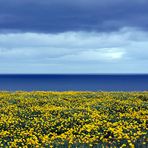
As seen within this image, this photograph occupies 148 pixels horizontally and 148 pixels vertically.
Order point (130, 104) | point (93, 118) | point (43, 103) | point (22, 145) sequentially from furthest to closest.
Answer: point (43, 103) → point (130, 104) → point (93, 118) → point (22, 145)

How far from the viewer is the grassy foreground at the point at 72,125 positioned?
13211mm

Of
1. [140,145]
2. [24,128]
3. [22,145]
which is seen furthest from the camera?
[24,128]

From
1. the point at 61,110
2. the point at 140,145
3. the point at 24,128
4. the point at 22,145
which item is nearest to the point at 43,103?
the point at 61,110

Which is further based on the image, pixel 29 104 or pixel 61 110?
pixel 29 104

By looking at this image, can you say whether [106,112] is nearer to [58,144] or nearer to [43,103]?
[43,103]

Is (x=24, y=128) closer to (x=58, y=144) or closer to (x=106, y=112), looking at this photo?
(x=58, y=144)

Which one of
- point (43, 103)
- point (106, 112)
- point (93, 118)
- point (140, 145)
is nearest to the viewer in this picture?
point (140, 145)

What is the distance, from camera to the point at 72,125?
16.8m

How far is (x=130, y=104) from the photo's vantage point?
2219cm

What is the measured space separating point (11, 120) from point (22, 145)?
13.7 feet

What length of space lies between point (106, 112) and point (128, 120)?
8.79ft

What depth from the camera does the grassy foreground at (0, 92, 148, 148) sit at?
13.2m

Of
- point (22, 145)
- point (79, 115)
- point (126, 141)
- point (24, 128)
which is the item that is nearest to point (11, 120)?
point (24, 128)

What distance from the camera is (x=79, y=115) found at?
59.4 feet
